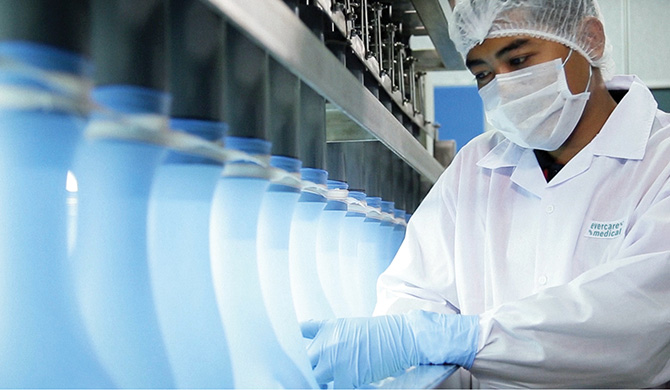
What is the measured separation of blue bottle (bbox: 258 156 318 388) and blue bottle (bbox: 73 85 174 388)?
0.24 meters

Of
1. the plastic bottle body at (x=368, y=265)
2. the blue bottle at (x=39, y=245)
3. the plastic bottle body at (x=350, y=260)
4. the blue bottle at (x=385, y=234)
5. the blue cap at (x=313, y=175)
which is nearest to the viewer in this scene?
the blue bottle at (x=39, y=245)

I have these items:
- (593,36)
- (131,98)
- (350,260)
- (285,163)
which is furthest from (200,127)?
(593,36)

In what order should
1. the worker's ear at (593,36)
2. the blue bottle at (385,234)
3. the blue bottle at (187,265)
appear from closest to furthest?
the blue bottle at (187,265), the worker's ear at (593,36), the blue bottle at (385,234)

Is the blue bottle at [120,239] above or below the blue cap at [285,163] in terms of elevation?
below

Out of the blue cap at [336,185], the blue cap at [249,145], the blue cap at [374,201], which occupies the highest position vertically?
the blue cap at [249,145]

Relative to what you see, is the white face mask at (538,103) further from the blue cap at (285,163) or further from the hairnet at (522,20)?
the blue cap at (285,163)

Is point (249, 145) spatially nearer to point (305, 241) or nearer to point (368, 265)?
point (305, 241)

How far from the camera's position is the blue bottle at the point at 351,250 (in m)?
1.23

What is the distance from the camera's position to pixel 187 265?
520 millimetres

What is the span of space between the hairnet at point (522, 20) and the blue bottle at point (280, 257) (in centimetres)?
83

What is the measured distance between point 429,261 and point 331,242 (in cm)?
49

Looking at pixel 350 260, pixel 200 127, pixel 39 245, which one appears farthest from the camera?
pixel 350 260

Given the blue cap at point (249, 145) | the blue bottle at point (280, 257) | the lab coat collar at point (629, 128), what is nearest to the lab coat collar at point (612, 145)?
the lab coat collar at point (629, 128)

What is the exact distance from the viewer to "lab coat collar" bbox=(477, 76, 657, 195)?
140 cm
